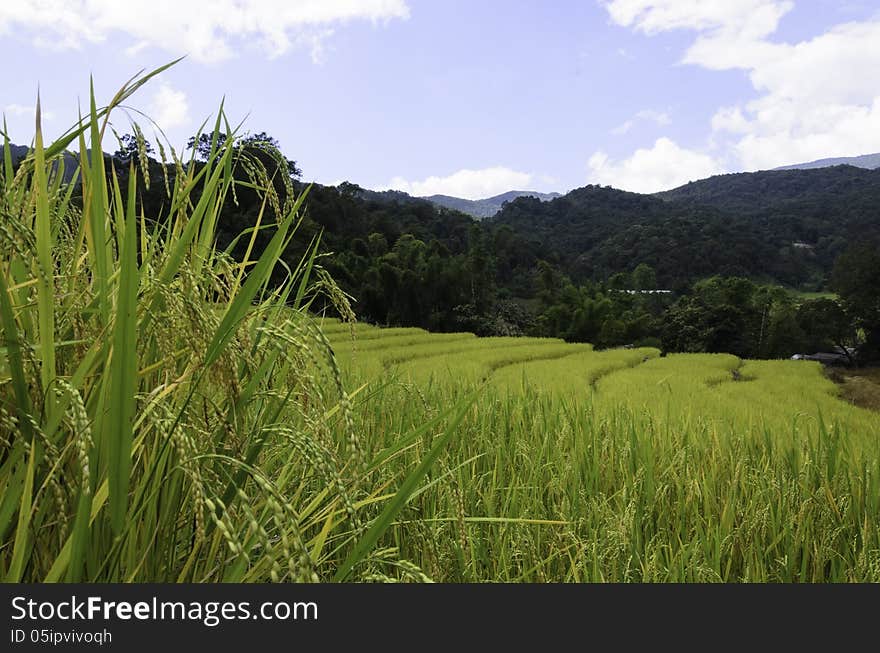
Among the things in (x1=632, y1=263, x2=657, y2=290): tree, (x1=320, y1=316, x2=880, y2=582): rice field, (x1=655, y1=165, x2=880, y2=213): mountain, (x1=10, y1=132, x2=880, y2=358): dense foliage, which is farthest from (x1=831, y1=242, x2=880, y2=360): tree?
(x1=655, y1=165, x2=880, y2=213): mountain

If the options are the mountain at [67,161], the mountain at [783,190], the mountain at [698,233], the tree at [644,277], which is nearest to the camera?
the mountain at [67,161]

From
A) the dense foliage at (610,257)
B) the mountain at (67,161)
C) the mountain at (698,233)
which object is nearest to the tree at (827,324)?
the dense foliage at (610,257)

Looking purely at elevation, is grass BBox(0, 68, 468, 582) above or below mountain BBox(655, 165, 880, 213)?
below

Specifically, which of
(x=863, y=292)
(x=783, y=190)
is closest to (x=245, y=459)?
(x=863, y=292)

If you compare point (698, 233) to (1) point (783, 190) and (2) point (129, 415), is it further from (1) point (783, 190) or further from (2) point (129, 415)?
(2) point (129, 415)

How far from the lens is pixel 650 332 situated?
51.5 metres

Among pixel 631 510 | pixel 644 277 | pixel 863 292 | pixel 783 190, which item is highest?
pixel 783 190

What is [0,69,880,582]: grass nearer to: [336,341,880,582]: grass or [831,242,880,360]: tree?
[336,341,880,582]: grass

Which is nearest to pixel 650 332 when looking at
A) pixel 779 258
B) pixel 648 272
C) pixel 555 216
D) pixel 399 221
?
pixel 648 272

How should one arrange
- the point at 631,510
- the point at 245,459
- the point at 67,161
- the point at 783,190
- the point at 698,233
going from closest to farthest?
1. the point at 245,459
2. the point at 67,161
3. the point at 631,510
4. the point at 698,233
5. the point at 783,190

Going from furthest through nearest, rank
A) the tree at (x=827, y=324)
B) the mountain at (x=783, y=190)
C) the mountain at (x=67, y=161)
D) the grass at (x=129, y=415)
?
the mountain at (x=783, y=190) < the tree at (x=827, y=324) < the mountain at (x=67, y=161) < the grass at (x=129, y=415)

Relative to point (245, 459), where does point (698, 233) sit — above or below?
above

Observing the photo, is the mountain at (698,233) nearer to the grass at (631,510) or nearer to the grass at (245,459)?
the grass at (631,510)

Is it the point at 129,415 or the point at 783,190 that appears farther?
the point at 783,190
